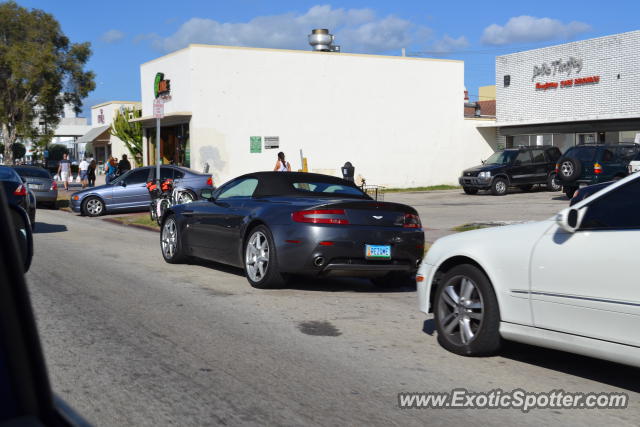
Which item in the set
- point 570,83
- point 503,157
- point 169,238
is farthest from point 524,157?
point 169,238

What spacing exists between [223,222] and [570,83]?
88.6ft

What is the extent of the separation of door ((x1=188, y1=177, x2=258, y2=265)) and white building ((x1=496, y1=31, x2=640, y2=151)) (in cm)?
2338

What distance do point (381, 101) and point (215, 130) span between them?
8081 millimetres

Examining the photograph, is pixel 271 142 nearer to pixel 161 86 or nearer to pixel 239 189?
pixel 161 86

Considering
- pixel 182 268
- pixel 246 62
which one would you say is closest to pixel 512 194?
pixel 246 62

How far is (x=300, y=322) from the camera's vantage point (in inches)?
295

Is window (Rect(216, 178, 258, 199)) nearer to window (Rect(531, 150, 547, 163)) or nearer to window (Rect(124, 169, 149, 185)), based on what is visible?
window (Rect(124, 169, 149, 185))

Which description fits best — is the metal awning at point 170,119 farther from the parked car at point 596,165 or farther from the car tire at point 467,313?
the car tire at point 467,313

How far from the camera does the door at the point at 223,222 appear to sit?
10.0m

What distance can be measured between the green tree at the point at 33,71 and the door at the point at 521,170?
85.4 feet

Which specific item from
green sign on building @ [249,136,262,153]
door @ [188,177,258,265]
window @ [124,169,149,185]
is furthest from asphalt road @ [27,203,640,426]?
green sign on building @ [249,136,262,153]

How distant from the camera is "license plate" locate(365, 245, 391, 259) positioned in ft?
29.4

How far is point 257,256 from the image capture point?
9500mm

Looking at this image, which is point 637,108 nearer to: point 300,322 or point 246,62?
point 246,62
